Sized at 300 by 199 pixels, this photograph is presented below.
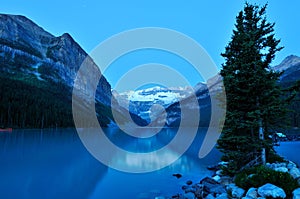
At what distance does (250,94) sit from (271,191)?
8.78 metres

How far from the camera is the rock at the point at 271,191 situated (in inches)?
477

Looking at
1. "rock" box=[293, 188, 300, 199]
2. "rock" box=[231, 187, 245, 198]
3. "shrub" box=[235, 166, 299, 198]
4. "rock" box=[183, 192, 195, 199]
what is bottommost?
"rock" box=[183, 192, 195, 199]

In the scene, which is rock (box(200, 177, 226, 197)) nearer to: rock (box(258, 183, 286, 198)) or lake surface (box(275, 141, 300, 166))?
rock (box(258, 183, 286, 198))

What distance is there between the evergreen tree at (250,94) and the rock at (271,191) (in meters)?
5.65

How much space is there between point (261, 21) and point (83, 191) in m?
21.5

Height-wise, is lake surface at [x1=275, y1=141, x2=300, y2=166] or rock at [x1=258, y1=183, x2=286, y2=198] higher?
rock at [x1=258, y1=183, x2=286, y2=198]

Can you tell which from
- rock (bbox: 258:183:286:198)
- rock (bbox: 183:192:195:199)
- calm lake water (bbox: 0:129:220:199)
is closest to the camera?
rock (bbox: 258:183:286:198)

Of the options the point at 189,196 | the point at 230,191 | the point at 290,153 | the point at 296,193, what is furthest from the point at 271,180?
the point at 290,153

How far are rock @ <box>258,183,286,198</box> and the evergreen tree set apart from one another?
5.65 meters

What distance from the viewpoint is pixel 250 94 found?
1895 cm

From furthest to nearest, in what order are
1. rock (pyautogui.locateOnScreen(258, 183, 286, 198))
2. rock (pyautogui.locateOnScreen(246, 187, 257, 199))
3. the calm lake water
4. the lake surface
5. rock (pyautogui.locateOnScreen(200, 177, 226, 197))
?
the lake surface, the calm lake water, rock (pyautogui.locateOnScreen(200, 177, 226, 197)), rock (pyautogui.locateOnScreen(246, 187, 257, 199)), rock (pyautogui.locateOnScreen(258, 183, 286, 198))

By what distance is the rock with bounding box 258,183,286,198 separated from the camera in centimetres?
1211

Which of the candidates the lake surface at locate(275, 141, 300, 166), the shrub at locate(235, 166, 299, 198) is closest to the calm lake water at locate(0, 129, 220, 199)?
the shrub at locate(235, 166, 299, 198)

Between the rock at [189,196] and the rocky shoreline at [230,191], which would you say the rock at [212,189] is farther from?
the rock at [189,196]
